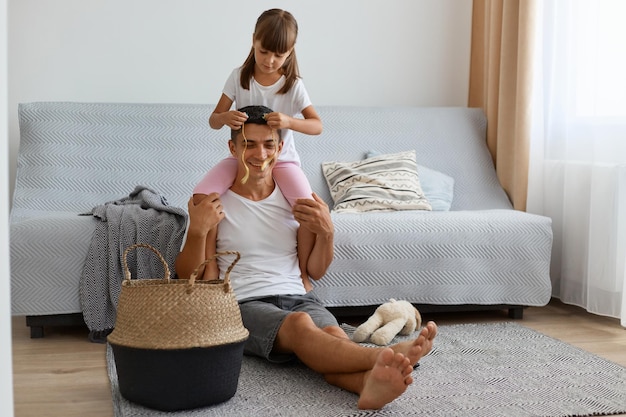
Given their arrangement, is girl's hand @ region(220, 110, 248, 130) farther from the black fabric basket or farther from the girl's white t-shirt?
the black fabric basket

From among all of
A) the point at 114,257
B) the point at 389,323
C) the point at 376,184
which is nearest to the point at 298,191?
the point at 389,323

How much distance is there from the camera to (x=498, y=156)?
373 centimetres

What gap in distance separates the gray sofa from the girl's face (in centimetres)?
67

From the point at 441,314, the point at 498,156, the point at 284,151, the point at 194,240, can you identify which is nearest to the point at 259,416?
the point at 194,240

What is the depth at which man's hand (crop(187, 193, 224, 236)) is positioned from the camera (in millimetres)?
2369

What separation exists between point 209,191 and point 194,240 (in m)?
0.18

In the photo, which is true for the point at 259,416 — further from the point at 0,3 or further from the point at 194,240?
the point at 0,3

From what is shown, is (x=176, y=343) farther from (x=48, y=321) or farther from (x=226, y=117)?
(x=48, y=321)

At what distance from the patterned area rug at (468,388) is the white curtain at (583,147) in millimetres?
618

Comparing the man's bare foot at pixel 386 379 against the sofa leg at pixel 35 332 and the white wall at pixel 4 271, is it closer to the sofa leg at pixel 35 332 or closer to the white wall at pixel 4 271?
the white wall at pixel 4 271

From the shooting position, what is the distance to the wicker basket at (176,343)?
185 cm

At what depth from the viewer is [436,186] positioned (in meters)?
3.53

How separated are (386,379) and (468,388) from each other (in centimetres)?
42

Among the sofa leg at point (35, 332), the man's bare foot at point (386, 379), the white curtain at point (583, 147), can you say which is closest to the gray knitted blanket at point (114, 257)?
the sofa leg at point (35, 332)
